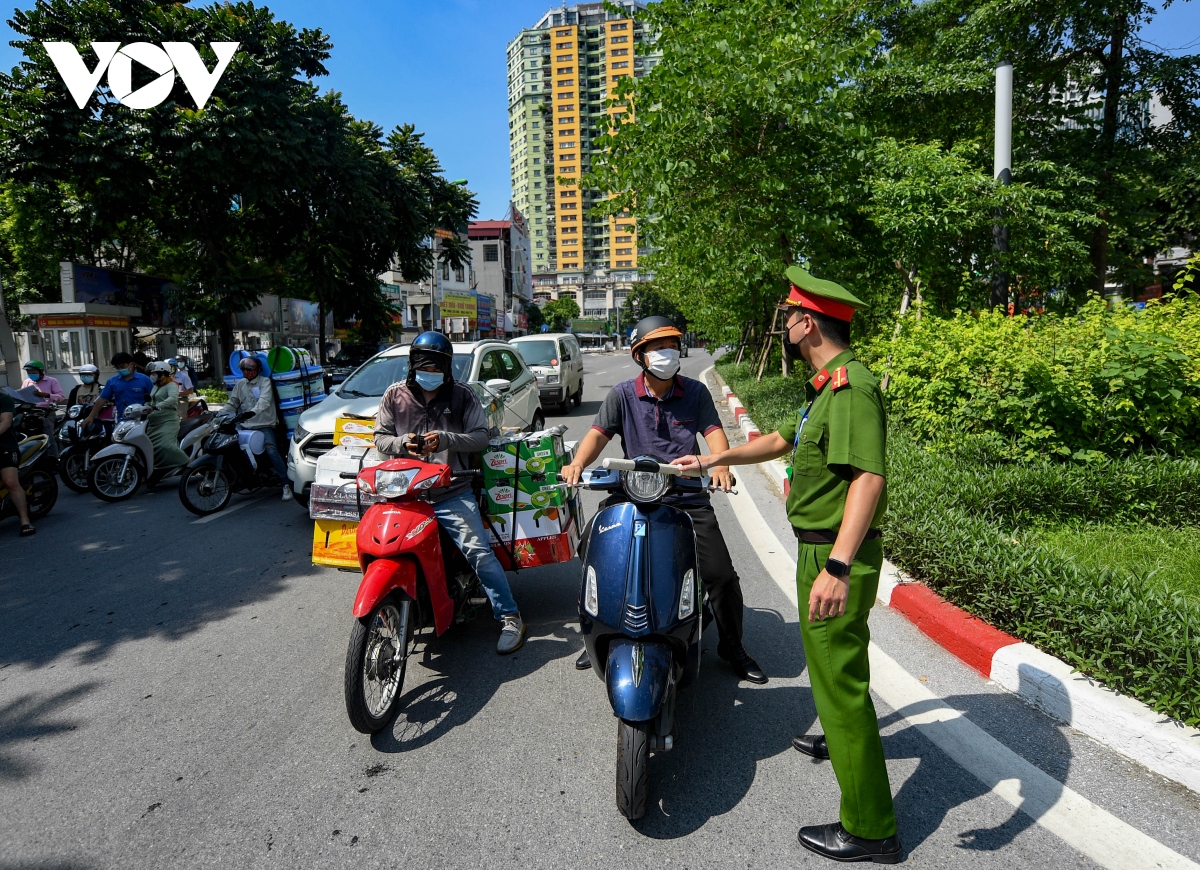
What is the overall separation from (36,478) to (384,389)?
11.8ft

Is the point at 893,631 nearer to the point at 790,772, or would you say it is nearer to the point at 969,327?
the point at 790,772

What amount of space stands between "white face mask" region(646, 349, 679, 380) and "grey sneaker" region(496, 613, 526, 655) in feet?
5.38

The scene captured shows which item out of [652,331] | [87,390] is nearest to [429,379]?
[652,331]

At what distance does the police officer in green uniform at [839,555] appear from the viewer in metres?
2.21

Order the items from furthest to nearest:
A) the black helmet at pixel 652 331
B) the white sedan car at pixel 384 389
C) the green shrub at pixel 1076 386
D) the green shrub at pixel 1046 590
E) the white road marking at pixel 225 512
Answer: the white road marking at pixel 225 512
the white sedan car at pixel 384 389
the green shrub at pixel 1076 386
the black helmet at pixel 652 331
the green shrub at pixel 1046 590

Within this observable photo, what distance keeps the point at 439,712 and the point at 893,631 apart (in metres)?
2.45

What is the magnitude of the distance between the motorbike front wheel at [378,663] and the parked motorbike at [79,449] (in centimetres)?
743

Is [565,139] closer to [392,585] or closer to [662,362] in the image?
[662,362]

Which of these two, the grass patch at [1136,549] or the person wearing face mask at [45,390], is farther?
the person wearing face mask at [45,390]

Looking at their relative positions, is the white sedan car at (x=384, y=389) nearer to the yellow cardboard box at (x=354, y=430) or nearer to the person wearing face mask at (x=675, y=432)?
the yellow cardboard box at (x=354, y=430)

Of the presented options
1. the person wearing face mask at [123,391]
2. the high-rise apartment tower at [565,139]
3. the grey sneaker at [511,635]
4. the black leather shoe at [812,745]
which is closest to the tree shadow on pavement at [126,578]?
the person wearing face mask at [123,391]

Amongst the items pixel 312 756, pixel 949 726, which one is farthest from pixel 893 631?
pixel 312 756

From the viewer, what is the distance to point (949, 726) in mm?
3113
